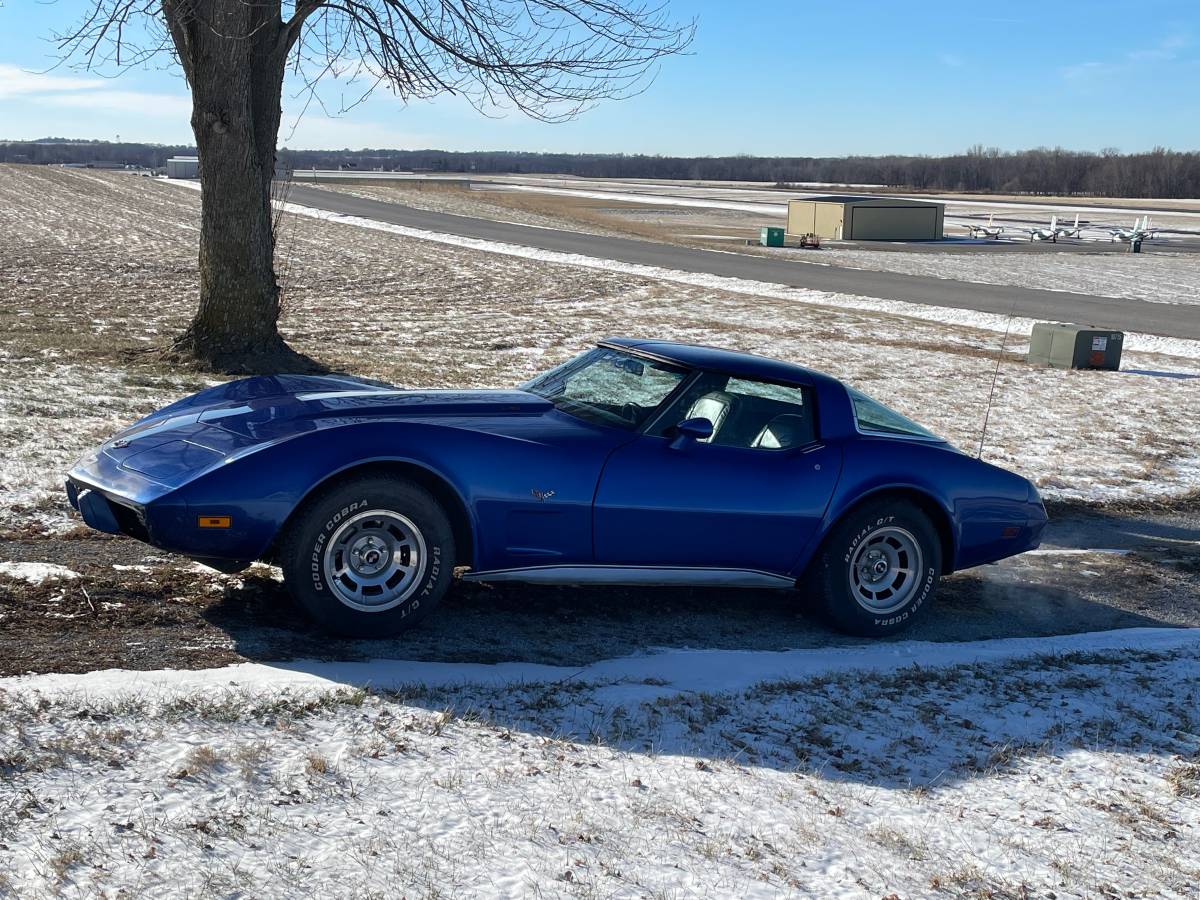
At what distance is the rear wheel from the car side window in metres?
1.39

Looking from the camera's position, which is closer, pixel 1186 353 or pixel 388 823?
pixel 388 823

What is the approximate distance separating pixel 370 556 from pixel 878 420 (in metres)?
2.85

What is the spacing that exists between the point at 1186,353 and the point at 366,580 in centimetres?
1956

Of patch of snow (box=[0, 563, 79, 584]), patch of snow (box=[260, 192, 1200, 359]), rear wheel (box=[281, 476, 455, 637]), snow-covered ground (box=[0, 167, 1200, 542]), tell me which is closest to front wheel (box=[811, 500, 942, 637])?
rear wheel (box=[281, 476, 455, 637])

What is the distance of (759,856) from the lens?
3.69m

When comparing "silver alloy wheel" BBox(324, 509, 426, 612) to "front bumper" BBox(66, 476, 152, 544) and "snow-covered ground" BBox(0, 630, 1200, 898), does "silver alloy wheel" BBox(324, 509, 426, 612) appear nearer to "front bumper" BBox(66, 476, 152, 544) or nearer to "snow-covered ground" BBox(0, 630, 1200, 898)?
"snow-covered ground" BBox(0, 630, 1200, 898)

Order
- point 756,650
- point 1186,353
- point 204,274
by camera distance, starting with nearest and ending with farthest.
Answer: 1. point 756,650
2. point 204,274
3. point 1186,353

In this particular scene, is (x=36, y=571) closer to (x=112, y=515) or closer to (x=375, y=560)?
(x=112, y=515)

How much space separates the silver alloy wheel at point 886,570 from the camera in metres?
6.17

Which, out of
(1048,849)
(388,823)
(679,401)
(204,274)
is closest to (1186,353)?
(204,274)

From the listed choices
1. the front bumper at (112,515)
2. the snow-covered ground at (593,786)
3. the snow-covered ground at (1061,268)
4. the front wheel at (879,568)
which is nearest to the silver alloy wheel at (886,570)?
the front wheel at (879,568)

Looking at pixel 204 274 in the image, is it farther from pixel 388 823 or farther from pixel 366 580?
pixel 388 823

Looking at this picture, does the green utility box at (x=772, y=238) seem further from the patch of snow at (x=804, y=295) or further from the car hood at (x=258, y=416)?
the car hood at (x=258, y=416)

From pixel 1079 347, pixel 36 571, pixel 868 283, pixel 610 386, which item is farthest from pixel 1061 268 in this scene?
pixel 36 571
